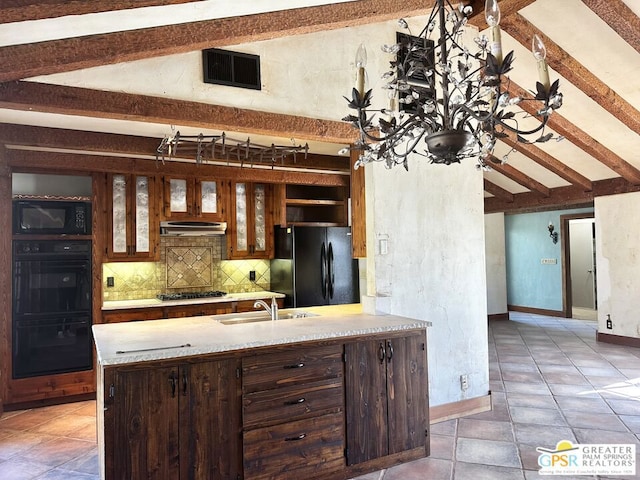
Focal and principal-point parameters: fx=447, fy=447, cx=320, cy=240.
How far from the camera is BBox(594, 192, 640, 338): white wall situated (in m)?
6.36

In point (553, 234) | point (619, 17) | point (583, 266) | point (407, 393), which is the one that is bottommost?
point (407, 393)

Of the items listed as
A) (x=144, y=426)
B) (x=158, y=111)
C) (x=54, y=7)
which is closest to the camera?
(x=54, y=7)

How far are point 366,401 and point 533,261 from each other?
8243mm

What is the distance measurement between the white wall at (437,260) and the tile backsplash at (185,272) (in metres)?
2.70

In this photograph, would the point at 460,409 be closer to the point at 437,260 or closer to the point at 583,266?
the point at 437,260

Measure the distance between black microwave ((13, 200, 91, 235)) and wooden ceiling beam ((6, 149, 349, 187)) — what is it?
38 cm

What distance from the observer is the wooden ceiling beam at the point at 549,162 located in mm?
6223

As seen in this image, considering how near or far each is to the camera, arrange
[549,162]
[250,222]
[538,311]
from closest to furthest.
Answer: [250,222]
[549,162]
[538,311]

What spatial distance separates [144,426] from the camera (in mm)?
2330

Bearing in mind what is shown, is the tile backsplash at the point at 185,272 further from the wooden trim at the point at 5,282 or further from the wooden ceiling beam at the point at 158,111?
the wooden ceiling beam at the point at 158,111

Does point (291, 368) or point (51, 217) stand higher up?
point (51, 217)

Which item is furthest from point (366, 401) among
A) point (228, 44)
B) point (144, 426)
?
point (228, 44)

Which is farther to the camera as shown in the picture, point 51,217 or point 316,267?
point 316,267

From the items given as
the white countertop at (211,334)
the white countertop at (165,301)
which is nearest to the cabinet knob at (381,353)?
the white countertop at (211,334)
